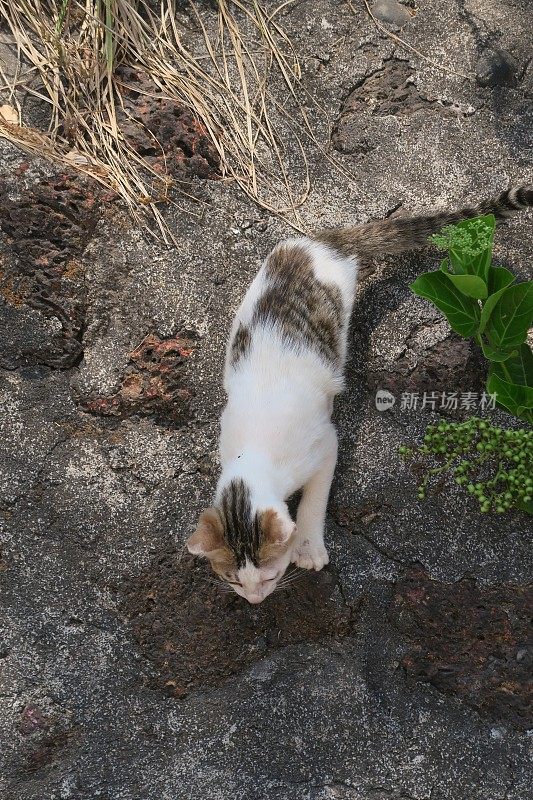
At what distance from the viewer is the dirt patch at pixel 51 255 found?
296 cm

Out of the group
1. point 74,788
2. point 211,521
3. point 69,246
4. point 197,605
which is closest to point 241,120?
point 69,246

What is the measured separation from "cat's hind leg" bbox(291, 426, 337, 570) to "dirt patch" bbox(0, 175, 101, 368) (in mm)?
1040

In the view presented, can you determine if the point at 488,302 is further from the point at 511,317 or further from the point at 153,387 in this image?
the point at 153,387

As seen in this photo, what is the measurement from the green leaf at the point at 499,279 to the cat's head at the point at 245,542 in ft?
3.47

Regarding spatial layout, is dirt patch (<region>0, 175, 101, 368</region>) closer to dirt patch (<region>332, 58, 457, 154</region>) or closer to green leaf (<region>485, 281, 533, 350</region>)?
dirt patch (<region>332, 58, 457, 154</region>)

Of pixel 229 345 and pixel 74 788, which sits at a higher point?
pixel 229 345

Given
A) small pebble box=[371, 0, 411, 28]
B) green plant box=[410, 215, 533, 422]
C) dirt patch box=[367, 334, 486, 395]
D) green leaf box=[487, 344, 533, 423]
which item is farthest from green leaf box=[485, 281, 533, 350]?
small pebble box=[371, 0, 411, 28]

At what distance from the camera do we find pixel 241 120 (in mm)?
3264

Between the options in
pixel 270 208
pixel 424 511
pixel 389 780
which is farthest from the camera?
pixel 270 208

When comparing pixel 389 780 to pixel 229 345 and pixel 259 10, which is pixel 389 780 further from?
pixel 259 10

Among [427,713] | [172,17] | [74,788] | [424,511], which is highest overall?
[172,17]

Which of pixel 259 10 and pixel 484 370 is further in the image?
pixel 259 10

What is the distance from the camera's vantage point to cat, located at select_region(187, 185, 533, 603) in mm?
2576

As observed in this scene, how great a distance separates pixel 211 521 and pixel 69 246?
1.26 m
